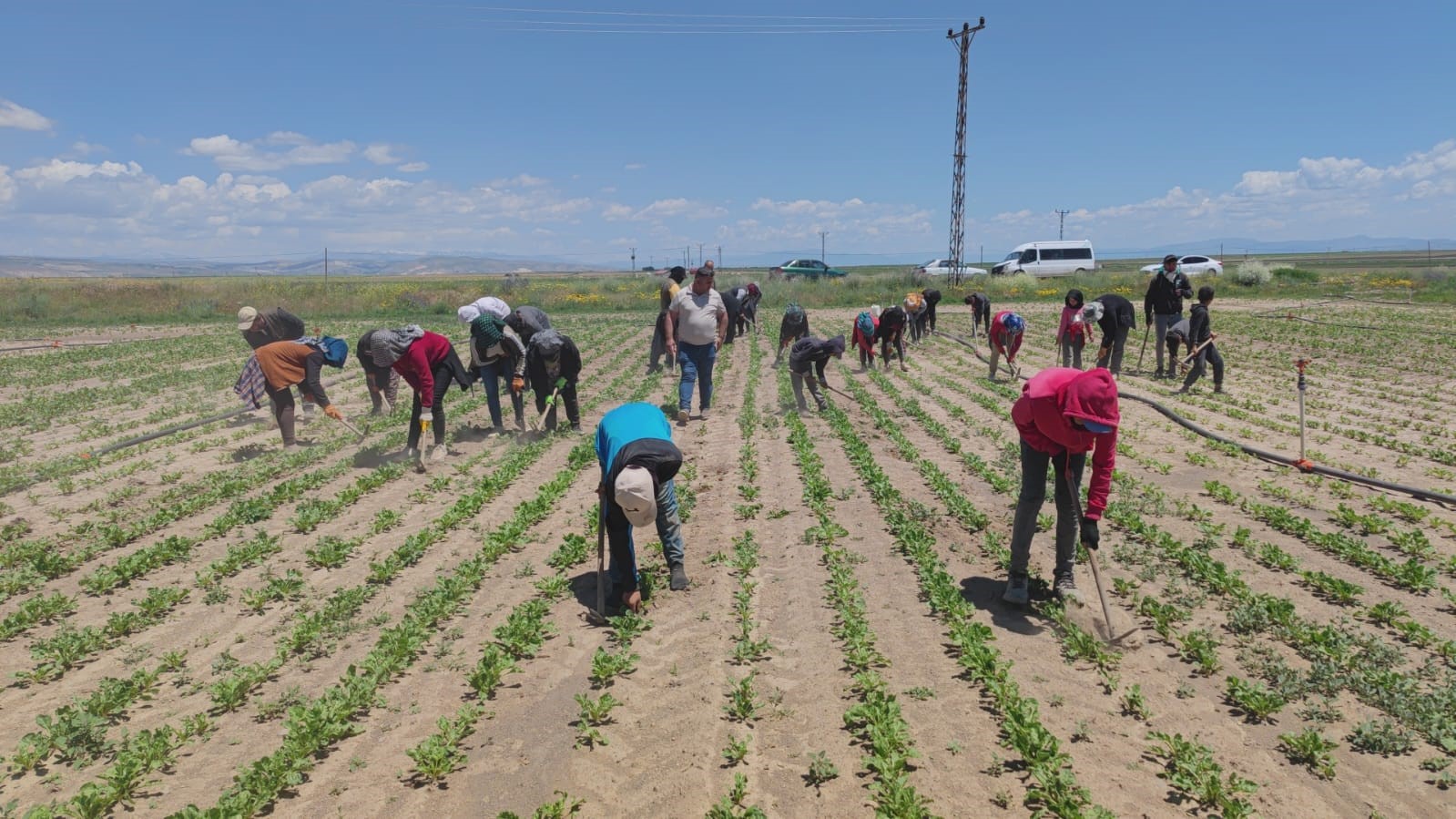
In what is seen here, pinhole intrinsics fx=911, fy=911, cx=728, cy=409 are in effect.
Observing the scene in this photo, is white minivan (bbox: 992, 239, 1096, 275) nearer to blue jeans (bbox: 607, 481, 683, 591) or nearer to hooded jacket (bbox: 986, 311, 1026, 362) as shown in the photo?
hooded jacket (bbox: 986, 311, 1026, 362)

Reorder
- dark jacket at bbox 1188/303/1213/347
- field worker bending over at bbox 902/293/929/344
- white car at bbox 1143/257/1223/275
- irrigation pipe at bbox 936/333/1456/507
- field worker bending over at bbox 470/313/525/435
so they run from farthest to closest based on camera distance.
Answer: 1. white car at bbox 1143/257/1223/275
2. field worker bending over at bbox 902/293/929/344
3. dark jacket at bbox 1188/303/1213/347
4. field worker bending over at bbox 470/313/525/435
5. irrigation pipe at bbox 936/333/1456/507

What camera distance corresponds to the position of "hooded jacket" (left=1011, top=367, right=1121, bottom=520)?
4.82 m

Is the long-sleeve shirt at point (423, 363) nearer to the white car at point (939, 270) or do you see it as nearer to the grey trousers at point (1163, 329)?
the grey trousers at point (1163, 329)

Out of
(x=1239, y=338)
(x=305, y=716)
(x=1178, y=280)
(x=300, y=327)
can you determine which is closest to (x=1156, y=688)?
(x=305, y=716)

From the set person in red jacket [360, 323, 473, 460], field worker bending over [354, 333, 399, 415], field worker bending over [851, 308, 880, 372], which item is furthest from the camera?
field worker bending over [851, 308, 880, 372]

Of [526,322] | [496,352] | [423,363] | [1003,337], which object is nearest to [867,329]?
[1003,337]

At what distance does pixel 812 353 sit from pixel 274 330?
21.6 feet

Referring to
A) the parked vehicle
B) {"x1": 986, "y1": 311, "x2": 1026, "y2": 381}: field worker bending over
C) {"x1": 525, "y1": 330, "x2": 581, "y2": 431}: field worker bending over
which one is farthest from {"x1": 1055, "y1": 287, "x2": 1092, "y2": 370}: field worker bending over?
the parked vehicle

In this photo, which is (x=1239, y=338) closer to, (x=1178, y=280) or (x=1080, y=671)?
(x=1178, y=280)

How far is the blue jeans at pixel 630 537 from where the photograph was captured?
550 cm

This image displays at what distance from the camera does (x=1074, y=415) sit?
484 cm

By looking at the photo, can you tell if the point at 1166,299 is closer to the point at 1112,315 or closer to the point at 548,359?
the point at 1112,315

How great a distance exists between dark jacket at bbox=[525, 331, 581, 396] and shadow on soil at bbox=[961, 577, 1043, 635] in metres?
5.41

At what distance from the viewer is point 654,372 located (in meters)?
16.3
